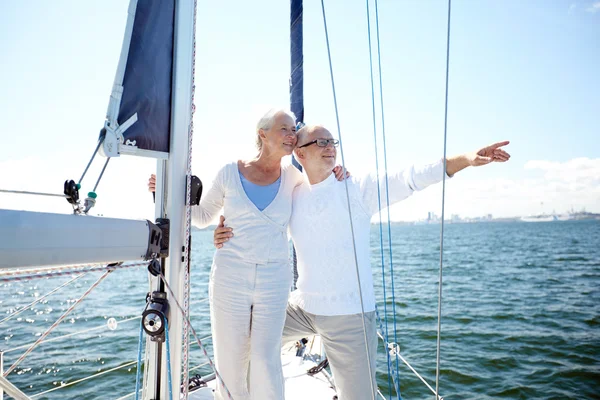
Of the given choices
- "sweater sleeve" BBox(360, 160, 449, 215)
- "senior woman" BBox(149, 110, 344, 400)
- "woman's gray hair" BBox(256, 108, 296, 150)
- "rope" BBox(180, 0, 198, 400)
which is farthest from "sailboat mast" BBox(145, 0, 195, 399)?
"sweater sleeve" BBox(360, 160, 449, 215)

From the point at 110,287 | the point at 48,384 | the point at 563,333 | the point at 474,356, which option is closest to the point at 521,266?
the point at 563,333

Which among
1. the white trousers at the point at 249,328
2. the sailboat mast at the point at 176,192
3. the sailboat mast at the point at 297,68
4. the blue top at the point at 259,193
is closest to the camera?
the sailboat mast at the point at 176,192

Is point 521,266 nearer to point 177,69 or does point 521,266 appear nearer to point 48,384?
point 48,384

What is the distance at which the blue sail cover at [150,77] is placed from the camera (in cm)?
141

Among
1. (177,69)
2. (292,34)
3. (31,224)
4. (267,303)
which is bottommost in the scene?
(267,303)

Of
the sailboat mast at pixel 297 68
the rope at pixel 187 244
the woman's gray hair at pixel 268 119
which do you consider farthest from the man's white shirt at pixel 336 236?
the sailboat mast at pixel 297 68

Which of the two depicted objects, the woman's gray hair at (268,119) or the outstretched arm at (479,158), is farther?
the woman's gray hair at (268,119)

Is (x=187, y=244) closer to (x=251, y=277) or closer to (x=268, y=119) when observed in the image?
(x=251, y=277)

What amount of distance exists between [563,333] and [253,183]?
9.16 metres

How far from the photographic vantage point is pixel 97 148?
1362mm

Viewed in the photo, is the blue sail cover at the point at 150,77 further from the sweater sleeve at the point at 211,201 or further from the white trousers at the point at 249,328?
the white trousers at the point at 249,328

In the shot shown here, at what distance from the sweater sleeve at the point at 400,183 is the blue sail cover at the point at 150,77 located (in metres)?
1.01

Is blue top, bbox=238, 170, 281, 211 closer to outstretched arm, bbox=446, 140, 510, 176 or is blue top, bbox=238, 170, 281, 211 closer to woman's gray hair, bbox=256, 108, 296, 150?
woman's gray hair, bbox=256, 108, 296, 150

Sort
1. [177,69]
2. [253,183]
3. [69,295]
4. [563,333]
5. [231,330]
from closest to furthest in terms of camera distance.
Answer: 1. [177,69]
2. [231,330]
3. [253,183]
4. [563,333]
5. [69,295]
